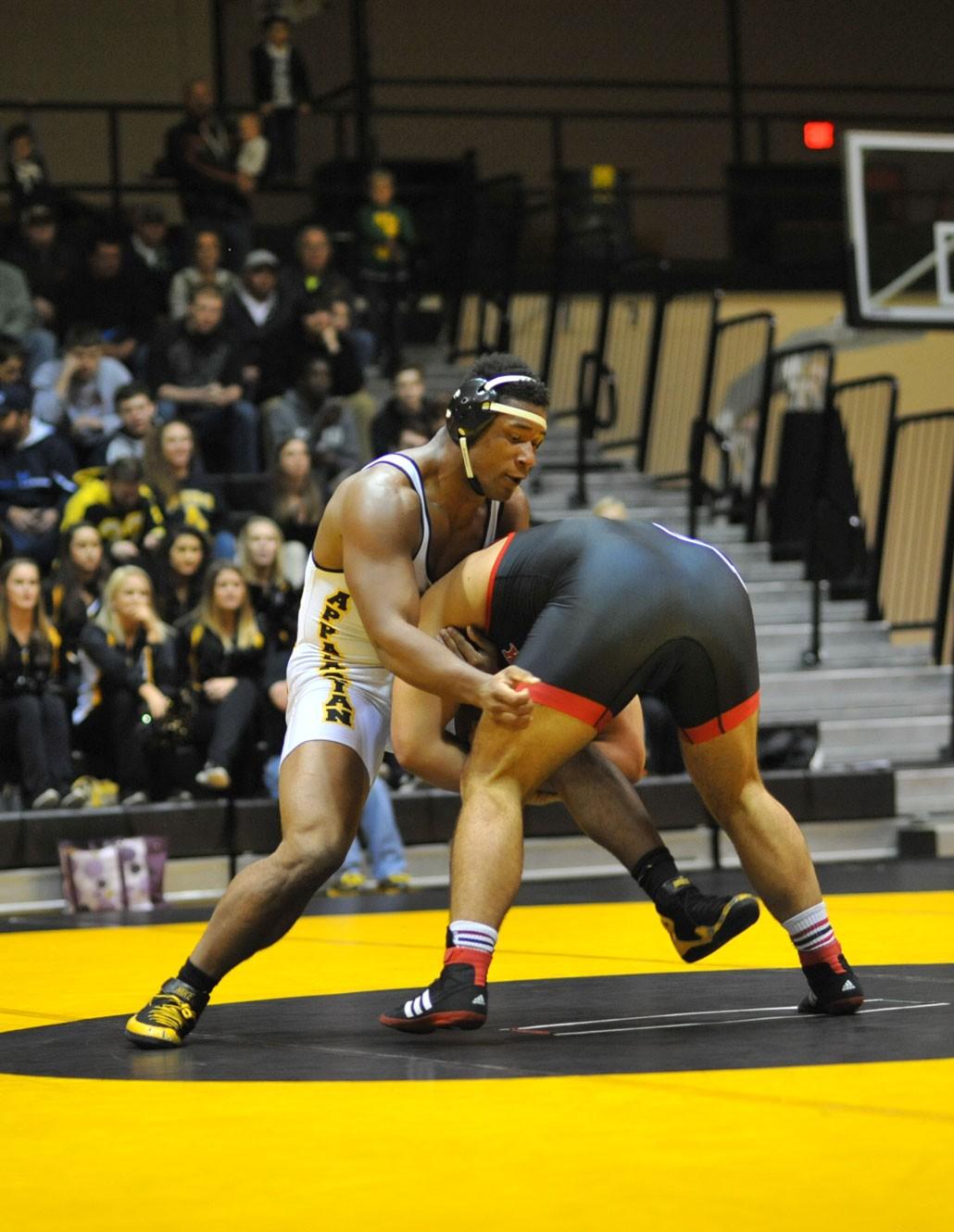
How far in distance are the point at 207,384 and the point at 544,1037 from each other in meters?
8.38

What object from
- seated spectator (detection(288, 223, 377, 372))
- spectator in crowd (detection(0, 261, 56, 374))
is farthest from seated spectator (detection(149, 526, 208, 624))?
seated spectator (detection(288, 223, 377, 372))

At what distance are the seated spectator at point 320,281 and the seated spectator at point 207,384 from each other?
0.62 m

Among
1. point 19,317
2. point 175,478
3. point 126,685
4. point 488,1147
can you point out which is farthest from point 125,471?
point 488,1147

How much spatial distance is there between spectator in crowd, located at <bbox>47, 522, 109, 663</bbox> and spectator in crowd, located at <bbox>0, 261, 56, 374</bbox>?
2428 millimetres

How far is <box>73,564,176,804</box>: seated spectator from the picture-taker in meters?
9.49

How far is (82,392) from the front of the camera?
11.9m

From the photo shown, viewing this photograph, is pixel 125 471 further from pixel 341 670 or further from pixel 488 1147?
pixel 488 1147

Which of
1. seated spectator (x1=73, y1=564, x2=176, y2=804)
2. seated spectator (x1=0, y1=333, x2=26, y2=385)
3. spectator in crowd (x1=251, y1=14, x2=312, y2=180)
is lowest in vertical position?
seated spectator (x1=73, y1=564, x2=176, y2=804)

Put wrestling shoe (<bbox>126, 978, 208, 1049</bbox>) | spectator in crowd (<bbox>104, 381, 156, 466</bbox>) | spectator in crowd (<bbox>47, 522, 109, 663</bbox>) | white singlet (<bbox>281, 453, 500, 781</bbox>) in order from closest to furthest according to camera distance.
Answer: wrestling shoe (<bbox>126, 978, 208, 1049</bbox>) < white singlet (<bbox>281, 453, 500, 781</bbox>) < spectator in crowd (<bbox>47, 522, 109, 663</bbox>) < spectator in crowd (<bbox>104, 381, 156, 466</bbox>)

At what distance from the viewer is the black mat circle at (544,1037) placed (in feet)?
13.2

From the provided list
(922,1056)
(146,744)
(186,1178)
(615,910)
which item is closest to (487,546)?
(922,1056)

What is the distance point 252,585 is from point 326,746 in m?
5.42

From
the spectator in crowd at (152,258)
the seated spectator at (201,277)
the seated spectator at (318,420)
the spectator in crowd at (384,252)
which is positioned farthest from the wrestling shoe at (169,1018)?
the spectator in crowd at (384,252)

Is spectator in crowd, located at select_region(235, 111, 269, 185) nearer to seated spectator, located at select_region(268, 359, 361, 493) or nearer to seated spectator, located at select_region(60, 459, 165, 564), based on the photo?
seated spectator, located at select_region(268, 359, 361, 493)
